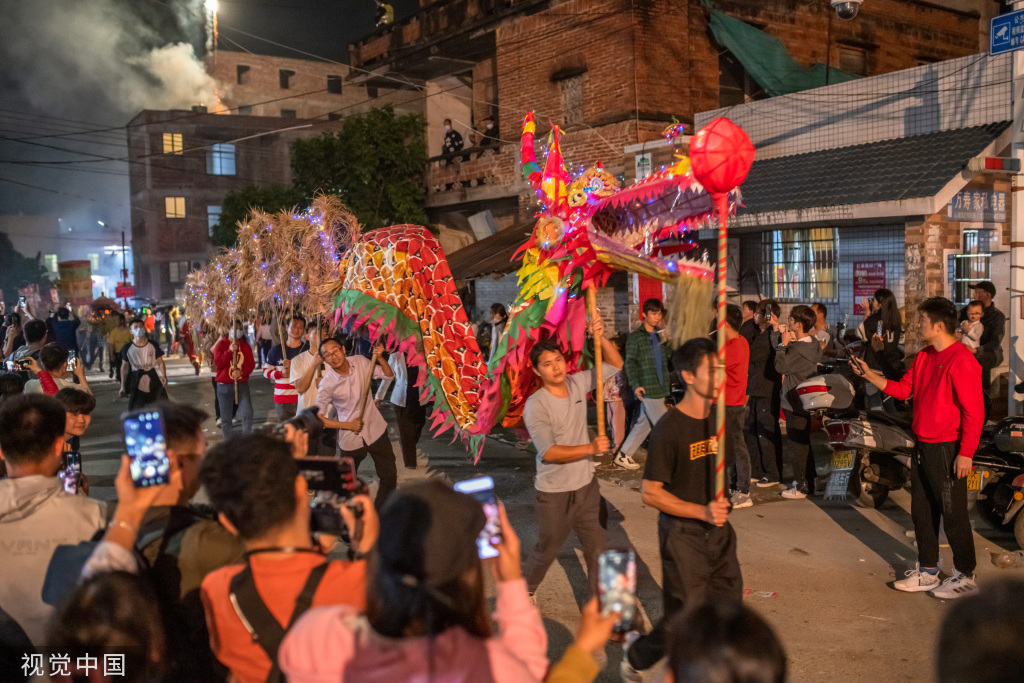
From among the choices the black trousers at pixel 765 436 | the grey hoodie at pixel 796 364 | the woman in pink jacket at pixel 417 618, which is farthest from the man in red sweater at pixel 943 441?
the woman in pink jacket at pixel 417 618

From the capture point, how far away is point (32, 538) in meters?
2.87

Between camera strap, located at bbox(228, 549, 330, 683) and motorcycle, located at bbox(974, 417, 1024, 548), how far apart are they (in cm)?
552

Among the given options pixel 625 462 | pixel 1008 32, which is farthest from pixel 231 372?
pixel 1008 32

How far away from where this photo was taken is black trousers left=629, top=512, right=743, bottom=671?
3795 millimetres

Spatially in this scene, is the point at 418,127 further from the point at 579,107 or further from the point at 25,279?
the point at 25,279

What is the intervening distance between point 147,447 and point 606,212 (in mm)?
4132

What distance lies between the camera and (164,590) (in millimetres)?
2658

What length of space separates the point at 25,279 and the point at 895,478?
53278 mm

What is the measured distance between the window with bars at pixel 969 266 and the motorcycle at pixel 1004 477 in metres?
4.99

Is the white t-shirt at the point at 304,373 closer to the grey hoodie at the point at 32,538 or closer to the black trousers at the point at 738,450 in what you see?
the black trousers at the point at 738,450

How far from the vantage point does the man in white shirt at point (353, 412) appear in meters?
6.45

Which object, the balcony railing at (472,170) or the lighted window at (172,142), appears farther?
the lighted window at (172,142)

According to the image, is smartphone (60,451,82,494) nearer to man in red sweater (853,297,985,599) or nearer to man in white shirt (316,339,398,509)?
man in white shirt (316,339,398,509)

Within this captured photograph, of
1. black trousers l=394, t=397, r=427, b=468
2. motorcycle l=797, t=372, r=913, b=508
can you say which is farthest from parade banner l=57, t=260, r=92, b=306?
motorcycle l=797, t=372, r=913, b=508
